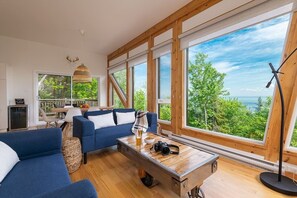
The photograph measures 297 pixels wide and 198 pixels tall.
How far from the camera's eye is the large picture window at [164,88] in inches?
146

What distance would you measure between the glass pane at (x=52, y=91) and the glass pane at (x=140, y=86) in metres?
2.69

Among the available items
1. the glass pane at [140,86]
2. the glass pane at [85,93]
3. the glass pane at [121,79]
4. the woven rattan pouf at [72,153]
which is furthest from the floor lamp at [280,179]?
the glass pane at [85,93]

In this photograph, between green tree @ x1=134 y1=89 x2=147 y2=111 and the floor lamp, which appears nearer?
the floor lamp

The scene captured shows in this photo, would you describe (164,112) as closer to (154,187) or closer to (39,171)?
(154,187)

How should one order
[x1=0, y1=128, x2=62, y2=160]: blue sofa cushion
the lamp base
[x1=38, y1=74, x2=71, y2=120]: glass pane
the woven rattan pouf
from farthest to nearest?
[x1=38, y1=74, x2=71, y2=120]: glass pane
the woven rattan pouf
the lamp base
[x1=0, y1=128, x2=62, y2=160]: blue sofa cushion

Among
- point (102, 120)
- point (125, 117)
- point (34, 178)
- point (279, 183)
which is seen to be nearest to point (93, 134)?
point (102, 120)

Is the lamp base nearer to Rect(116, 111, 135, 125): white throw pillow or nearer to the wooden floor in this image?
the wooden floor

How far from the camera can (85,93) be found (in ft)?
20.1

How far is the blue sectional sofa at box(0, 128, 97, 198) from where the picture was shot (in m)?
0.78

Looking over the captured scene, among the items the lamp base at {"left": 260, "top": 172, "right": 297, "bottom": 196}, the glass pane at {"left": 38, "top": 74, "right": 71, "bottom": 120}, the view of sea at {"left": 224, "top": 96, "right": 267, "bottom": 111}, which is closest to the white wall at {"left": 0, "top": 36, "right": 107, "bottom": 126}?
the glass pane at {"left": 38, "top": 74, "right": 71, "bottom": 120}

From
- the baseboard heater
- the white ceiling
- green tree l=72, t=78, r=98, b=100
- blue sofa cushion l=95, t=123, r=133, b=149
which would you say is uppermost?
the white ceiling

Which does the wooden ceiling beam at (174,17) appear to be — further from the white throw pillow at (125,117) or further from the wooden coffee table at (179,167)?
the wooden coffee table at (179,167)

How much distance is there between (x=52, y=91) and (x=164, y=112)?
167 inches

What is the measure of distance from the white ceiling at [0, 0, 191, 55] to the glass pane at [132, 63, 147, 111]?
3.29 feet
